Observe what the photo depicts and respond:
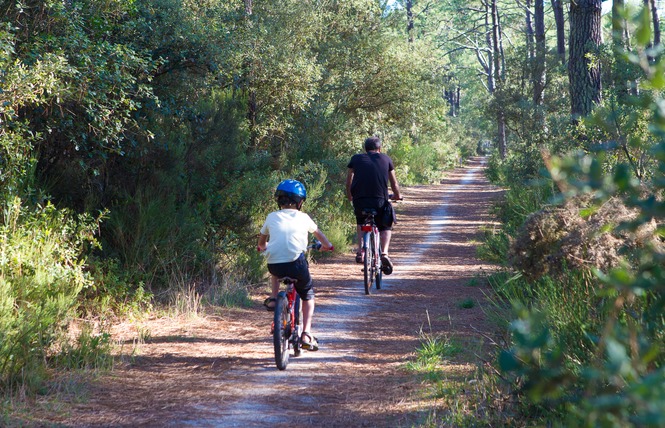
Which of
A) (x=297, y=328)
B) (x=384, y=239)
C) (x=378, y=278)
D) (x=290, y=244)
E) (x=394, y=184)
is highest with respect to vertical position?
(x=394, y=184)

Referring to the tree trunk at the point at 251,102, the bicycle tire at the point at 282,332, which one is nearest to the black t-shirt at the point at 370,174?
the tree trunk at the point at 251,102

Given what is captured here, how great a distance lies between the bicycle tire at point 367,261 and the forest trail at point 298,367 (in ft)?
0.70

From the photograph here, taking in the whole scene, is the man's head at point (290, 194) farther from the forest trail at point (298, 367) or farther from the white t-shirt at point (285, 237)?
the forest trail at point (298, 367)

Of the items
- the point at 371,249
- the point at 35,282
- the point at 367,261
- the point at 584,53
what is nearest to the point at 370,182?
the point at 371,249

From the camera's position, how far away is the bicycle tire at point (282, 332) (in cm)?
642

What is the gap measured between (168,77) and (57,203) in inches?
A: 97.9

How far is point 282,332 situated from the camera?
21.4 feet

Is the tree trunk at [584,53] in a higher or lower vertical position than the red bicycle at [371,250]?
higher

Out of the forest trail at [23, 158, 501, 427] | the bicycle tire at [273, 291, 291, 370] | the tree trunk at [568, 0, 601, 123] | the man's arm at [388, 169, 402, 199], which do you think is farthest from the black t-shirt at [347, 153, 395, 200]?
the tree trunk at [568, 0, 601, 123]

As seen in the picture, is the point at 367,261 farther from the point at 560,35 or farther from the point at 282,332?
the point at 560,35

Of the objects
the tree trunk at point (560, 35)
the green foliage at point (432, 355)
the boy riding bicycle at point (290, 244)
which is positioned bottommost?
the green foliage at point (432, 355)

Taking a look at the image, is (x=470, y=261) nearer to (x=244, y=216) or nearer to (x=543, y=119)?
(x=244, y=216)

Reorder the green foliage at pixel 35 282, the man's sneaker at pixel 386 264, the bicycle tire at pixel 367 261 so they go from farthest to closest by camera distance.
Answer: the man's sneaker at pixel 386 264 → the bicycle tire at pixel 367 261 → the green foliage at pixel 35 282

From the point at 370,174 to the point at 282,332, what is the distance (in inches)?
173
